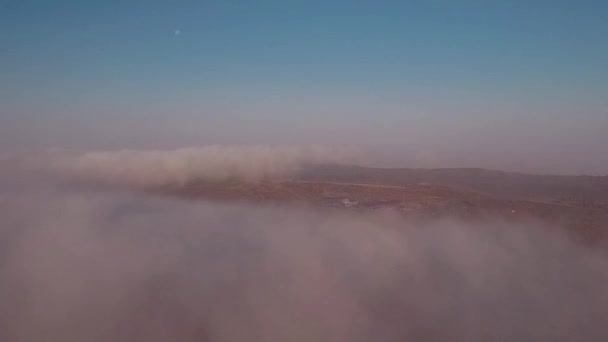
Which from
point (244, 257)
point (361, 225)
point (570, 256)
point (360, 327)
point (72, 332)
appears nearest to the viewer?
point (360, 327)

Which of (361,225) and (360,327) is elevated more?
(361,225)

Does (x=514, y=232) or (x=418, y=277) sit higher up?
(x=514, y=232)

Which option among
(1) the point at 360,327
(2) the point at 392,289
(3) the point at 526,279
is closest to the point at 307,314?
(1) the point at 360,327

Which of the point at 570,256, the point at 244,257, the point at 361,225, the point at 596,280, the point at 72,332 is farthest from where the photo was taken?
the point at 361,225

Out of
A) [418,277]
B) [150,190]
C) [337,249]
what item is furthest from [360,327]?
[150,190]

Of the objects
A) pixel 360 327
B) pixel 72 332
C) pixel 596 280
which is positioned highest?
pixel 596 280

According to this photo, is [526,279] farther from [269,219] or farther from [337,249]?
[269,219]

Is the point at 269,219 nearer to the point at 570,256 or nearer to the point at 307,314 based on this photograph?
the point at 307,314

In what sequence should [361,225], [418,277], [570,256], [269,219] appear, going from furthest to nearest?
[269,219]
[361,225]
[570,256]
[418,277]

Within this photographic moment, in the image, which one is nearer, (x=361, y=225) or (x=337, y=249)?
(x=337, y=249)
